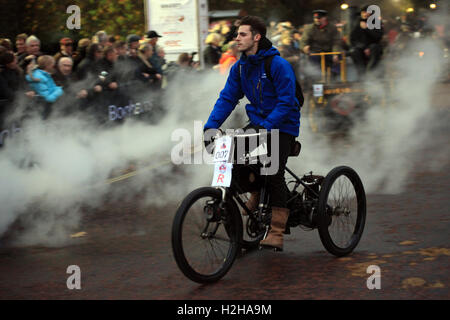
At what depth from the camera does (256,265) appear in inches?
220

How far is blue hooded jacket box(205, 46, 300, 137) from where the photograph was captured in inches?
212

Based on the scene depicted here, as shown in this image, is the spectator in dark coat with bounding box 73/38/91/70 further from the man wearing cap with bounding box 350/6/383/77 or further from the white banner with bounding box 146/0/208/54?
the man wearing cap with bounding box 350/6/383/77

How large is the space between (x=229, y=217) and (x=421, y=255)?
156cm

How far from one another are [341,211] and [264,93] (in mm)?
1174

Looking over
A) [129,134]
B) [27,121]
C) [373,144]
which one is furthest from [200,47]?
[27,121]

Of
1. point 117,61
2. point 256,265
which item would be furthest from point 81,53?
point 256,265

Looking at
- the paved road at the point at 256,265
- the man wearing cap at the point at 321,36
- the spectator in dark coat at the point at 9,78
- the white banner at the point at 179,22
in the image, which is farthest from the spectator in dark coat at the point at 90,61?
the white banner at the point at 179,22

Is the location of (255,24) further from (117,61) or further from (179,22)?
(179,22)

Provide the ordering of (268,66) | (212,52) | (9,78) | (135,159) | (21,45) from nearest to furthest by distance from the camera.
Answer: (268,66) → (9,78) → (135,159) → (21,45) → (212,52)

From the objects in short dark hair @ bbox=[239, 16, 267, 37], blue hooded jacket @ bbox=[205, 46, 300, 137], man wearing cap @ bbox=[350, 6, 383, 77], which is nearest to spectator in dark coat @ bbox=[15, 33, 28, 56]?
man wearing cap @ bbox=[350, 6, 383, 77]

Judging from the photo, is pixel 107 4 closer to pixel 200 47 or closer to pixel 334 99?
pixel 200 47

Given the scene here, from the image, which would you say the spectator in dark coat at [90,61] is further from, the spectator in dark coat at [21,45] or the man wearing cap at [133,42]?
the man wearing cap at [133,42]

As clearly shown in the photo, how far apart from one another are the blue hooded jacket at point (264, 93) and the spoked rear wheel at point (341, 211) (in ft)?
1.77

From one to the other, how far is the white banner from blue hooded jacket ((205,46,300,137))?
12.5 m
